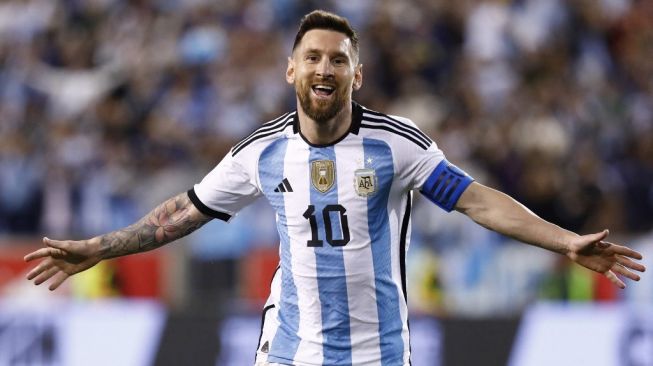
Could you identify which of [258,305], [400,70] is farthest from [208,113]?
[258,305]

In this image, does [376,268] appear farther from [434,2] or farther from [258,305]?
[434,2]

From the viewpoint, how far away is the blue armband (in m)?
6.07

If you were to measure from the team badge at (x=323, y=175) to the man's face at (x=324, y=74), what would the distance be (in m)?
0.19

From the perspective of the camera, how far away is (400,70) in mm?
14594

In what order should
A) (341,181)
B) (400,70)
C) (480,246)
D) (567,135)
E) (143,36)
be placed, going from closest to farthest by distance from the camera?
(341,181) → (480,246) → (567,135) → (400,70) → (143,36)

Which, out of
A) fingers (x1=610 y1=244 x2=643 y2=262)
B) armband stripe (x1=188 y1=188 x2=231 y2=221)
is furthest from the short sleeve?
fingers (x1=610 y1=244 x2=643 y2=262)

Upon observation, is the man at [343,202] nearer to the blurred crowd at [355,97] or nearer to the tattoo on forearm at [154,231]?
the tattoo on forearm at [154,231]

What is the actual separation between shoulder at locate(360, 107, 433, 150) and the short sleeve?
59cm

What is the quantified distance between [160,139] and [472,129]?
10.4ft

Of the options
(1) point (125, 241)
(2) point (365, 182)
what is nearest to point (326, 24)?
(2) point (365, 182)

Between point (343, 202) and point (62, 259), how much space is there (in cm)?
135

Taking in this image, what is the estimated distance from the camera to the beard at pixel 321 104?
603cm

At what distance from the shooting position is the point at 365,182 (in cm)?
611

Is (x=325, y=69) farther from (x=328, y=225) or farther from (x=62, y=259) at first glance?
(x=62, y=259)
